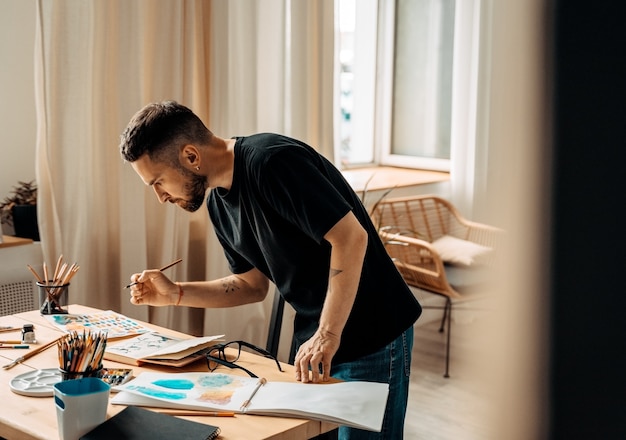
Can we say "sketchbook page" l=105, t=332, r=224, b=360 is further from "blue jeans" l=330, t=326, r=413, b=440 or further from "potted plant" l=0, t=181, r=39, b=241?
"potted plant" l=0, t=181, r=39, b=241

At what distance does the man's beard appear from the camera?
1.73 metres

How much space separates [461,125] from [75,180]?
88.7 inches

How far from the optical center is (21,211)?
2.96 metres

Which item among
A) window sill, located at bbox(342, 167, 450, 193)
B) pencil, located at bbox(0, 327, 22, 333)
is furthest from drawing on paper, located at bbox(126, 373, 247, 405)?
window sill, located at bbox(342, 167, 450, 193)

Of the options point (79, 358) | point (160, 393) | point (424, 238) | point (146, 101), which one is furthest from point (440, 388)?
point (79, 358)

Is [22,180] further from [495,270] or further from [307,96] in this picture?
[495,270]

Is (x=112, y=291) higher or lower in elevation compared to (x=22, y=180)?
lower

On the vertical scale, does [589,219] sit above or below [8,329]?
above

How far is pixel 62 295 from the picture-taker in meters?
2.12

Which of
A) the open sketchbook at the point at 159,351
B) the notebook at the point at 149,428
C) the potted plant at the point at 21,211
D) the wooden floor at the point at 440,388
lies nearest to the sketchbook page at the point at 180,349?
the open sketchbook at the point at 159,351

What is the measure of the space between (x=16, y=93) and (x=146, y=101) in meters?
0.50

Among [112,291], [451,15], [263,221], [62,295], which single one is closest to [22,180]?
[112,291]

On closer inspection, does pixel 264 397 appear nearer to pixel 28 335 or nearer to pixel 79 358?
pixel 79 358

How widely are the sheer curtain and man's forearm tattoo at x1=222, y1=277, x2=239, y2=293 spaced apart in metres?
1.22
